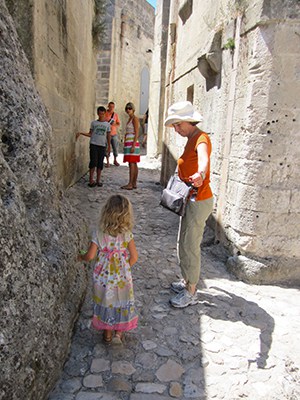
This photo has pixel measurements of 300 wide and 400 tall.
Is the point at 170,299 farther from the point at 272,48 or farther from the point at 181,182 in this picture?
the point at 272,48

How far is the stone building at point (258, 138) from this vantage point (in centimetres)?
343

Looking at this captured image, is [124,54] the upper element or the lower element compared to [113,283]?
upper

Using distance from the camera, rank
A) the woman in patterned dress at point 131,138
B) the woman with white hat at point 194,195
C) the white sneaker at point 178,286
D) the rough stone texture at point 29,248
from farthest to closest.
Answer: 1. the woman in patterned dress at point 131,138
2. the white sneaker at point 178,286
3. the woman with white hat at point 194,195
4. the rough stone texture at point 29,248

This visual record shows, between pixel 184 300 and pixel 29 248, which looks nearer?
pixel 29 248

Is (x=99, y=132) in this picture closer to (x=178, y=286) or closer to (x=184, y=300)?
(x=178, y=286)

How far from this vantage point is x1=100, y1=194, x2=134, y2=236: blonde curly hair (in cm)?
233

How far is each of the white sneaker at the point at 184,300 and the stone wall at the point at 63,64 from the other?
4.84 ft

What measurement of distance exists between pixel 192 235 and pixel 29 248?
1.55 m

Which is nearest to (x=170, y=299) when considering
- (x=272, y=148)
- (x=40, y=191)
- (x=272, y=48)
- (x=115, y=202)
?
(x=115, y=202)

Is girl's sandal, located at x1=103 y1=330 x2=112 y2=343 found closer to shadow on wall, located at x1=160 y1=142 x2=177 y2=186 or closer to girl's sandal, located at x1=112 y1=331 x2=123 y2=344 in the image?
girl's sandal, located at x1=112 y1=331 x2=123 y2=344

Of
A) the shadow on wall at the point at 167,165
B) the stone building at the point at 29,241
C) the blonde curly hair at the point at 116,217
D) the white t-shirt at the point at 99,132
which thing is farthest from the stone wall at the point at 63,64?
the shadow on wall at the point at 167,165

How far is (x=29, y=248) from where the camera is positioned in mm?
1938

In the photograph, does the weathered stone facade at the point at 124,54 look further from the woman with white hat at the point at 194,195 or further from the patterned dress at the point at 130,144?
the woman with white hat at the point at 194,195

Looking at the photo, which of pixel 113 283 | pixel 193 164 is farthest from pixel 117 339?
pixel 193 164
